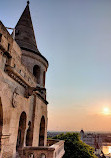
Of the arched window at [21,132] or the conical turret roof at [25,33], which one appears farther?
the conical turret roof at [25,33]

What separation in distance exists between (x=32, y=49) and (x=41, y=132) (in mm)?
7003

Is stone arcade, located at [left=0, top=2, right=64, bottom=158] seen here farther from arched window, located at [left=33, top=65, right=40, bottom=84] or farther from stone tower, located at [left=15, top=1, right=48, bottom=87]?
stone tower, located at [left=15, top=1, right=48, bottom=87]

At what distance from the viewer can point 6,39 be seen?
694 centimetres

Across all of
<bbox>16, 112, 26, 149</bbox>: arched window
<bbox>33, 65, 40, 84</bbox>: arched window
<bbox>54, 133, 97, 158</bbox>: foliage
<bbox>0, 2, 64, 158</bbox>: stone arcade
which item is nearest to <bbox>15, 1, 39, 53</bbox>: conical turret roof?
<bbox>33, 65, 40, 84</bbox>: arched window

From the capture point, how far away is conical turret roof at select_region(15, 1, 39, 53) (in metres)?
13.3

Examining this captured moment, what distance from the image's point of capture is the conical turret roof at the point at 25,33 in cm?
1327

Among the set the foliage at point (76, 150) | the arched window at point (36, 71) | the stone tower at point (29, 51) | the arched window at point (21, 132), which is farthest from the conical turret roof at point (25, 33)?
the foliage at point (76, 150)

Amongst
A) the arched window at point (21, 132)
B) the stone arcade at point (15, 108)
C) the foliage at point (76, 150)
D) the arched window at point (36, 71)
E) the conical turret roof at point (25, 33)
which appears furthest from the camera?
the foliage at point (76, 150)

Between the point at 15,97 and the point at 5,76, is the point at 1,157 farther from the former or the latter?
the point at 5,76

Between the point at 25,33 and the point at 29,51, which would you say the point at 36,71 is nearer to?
the point at 29,51

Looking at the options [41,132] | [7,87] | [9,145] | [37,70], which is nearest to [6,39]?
[7,87]

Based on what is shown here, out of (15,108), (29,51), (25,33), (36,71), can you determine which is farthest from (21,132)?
(25,33)

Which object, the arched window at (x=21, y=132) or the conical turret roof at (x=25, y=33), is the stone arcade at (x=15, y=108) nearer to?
the arched window at (x=21, y=132)

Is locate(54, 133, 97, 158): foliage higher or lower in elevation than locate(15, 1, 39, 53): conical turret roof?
lower
